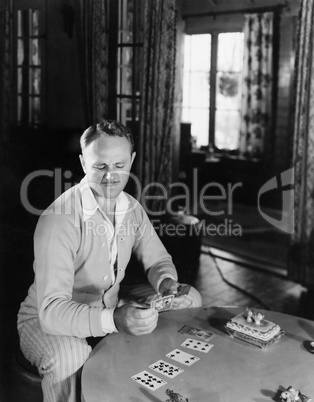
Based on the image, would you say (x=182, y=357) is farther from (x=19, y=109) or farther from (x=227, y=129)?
(x=227, y=129)

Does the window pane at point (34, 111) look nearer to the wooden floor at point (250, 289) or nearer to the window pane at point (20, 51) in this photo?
the window pane at point (20, 51)

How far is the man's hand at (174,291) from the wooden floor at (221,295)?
69 centimetres

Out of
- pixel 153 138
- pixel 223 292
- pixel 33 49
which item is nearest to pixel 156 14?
pixel 153 138

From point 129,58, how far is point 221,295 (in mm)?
3276

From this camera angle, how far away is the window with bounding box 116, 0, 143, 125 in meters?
6.34

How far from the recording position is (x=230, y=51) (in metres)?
8.91

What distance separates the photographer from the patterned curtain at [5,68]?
7180mm

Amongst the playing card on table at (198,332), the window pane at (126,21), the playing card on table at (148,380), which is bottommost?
the playing card on table at (148,380)

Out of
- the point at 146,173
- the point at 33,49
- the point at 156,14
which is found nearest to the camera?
the point at 156,14

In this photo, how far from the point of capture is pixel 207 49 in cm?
917

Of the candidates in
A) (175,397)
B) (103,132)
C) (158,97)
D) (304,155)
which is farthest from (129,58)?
(175,397)

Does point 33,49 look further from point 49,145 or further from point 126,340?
point 126,340

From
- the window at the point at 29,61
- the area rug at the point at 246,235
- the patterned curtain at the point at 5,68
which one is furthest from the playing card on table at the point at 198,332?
the window at the point at 29,61

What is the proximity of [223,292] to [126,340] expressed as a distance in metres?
2.67
